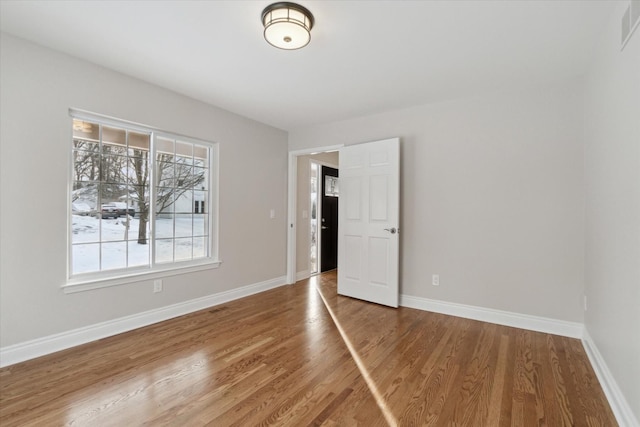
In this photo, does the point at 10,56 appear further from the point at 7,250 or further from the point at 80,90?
the point at 7,250

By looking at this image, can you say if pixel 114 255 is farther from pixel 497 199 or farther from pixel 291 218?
pixel 497 199

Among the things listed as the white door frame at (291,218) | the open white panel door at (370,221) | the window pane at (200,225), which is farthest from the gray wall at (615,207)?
the window pane at (200,225)

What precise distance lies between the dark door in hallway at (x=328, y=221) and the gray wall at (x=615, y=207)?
12.6 ft

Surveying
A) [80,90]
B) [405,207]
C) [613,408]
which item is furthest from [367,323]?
[80,90]

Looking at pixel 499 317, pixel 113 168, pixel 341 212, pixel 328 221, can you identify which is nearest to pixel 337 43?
pixel 341 212

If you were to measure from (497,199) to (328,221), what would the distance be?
323 cm

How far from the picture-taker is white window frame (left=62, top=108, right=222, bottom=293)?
2525 millimetres

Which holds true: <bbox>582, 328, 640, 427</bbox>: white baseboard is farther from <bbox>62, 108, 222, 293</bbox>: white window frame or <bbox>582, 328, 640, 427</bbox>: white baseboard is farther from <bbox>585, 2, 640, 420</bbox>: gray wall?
<bbox>62, 108, 222, 293</bbox>: white window frame

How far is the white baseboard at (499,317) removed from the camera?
9.06 feet

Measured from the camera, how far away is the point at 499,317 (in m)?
3.06

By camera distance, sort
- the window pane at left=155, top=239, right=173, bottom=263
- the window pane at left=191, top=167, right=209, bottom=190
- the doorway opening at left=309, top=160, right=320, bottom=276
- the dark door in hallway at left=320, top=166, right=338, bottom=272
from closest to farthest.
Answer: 1. the window pane at left=155, top=239, right=173, bottom=263
2. the window pane at left=191, top=167, right=209, bottom=190
3. the doorway opening at left=309, top=160, right=320, bottom=276
4. the dark door in hallway at left=320, top=166, right=338, bottom=272

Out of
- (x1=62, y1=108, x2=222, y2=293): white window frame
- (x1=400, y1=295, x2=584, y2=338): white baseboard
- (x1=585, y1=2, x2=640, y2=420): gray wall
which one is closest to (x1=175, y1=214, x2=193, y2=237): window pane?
(x1=62, y1=108, x2=222, y2=293): white window frame

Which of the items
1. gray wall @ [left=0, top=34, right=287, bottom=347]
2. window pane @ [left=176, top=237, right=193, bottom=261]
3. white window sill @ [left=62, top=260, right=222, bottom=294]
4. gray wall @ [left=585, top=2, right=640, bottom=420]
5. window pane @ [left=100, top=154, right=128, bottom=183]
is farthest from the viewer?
window pane @ [left=176, top=237, right=193, bottom=261]

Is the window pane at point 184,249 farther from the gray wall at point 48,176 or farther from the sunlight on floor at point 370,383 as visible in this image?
the sunlight on floor at point 370,383
